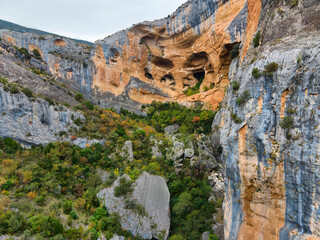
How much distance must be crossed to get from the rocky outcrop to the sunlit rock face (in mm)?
13518

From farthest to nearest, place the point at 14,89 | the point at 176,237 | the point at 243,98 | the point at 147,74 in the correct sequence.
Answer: the point at 147,74
the point at 14,89
the point at 176,237
the point at 243,98

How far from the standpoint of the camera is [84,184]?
44.4 ft

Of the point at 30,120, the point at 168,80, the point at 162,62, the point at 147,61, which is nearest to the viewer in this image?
the point at 30,120

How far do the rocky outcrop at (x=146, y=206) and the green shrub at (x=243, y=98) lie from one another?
8587 mm

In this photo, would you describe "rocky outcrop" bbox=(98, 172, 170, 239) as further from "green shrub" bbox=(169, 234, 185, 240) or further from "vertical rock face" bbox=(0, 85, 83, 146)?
"vertical rock face" bbox=(0, 85, 83, 146)

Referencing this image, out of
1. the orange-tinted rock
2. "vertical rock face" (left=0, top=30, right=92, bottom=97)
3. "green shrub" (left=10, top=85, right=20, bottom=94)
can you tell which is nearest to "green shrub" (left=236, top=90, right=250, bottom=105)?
"green shrub" (left=10, top=85, right=20, bottom=94)

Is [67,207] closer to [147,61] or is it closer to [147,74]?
[147,74]

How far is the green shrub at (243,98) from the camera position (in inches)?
414

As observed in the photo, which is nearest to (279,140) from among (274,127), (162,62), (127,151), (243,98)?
(274,127)

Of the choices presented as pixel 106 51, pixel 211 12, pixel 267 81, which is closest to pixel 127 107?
pixel 106 51

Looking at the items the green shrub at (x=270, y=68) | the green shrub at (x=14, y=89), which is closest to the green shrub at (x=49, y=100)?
the green shrub at (x=14, y=89)

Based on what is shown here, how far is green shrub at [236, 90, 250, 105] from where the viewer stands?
34.5 feet

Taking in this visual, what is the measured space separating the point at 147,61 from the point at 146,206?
869 inches

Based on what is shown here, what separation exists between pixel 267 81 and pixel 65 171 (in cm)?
1471
